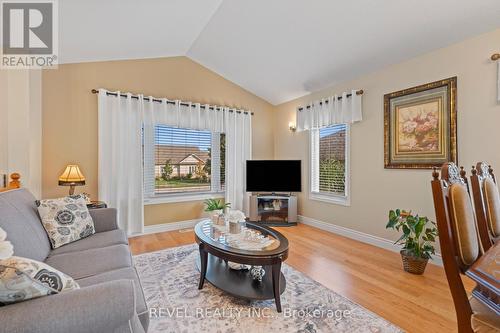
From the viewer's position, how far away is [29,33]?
8.17 ft

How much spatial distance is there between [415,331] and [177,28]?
3898mm

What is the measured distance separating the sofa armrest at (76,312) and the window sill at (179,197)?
3.04 meters

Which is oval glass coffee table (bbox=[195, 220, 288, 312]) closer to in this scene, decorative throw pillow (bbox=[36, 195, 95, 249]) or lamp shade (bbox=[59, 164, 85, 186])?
decorative throw pillow (bbox=[36, 195, 95, 249])

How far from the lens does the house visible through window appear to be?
3.98 meters

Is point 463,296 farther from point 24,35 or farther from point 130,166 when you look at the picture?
point 24,35

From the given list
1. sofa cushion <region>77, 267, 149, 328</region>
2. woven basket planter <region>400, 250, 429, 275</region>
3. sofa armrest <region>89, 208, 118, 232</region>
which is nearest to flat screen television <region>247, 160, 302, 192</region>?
woven basket planter <region>400, 250, 429, 275</region>

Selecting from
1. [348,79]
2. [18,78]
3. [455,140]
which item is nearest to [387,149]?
[455,140]

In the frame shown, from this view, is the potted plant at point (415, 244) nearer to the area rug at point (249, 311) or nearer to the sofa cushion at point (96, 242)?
the area rug at point (249, 311)

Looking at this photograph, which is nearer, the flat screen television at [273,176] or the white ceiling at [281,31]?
the white ceiling at [281,31]

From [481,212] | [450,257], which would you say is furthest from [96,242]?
[481,212]

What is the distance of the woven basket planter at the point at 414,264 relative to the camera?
2.40m

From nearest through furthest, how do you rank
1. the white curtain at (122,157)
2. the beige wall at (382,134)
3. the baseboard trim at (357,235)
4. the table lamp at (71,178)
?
1. the beige wall at (382,134)
2. the table lamp at (71,178)
3. the baseboard trim at (357,235)
4. the white curtain at (122,157)

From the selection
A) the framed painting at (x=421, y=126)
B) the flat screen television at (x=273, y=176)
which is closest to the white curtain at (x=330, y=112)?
the framed painting at (x=421, y=126)

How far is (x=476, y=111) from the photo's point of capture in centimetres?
239
